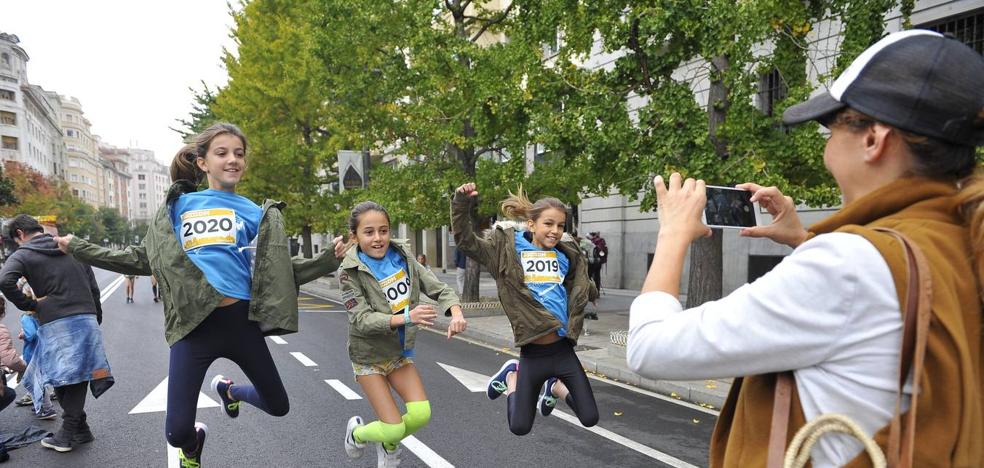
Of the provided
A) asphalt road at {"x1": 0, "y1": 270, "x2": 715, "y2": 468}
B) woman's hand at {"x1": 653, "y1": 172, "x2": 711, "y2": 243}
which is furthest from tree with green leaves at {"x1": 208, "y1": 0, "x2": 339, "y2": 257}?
woman's hand at {"x1": 653, "y1": 172, "x2": 711, "y2": 243}

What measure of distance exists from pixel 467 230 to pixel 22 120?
330ft

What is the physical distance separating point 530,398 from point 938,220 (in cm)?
338

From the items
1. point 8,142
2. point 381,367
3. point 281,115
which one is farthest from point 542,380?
point 8,142

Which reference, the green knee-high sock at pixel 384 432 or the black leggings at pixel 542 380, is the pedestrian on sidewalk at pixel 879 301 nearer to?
the green knee-high sock at pixel 384 432

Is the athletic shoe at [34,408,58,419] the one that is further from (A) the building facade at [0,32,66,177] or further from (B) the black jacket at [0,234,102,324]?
(A) the building facade at [0,32,66,177]

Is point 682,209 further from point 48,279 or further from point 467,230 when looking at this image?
point 48,279

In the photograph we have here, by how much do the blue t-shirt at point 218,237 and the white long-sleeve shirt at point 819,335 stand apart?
10.0 feet

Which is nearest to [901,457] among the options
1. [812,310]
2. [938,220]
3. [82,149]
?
[812,310]

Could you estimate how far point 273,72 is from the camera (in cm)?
2181

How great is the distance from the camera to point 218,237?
3.64 metres

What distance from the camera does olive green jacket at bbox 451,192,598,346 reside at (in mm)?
4324

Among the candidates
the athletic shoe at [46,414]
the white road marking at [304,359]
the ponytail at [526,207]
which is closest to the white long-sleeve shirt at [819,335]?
the ponytail at [526,207]

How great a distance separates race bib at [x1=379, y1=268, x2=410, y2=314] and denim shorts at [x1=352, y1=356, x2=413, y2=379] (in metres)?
0.33

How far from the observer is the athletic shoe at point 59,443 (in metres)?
5.04
